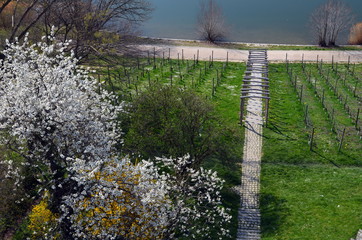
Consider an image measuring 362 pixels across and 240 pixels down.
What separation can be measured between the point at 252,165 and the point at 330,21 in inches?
1030

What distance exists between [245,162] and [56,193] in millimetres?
13237

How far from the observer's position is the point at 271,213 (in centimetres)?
2638

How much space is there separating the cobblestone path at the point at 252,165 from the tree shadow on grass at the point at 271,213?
0.30m

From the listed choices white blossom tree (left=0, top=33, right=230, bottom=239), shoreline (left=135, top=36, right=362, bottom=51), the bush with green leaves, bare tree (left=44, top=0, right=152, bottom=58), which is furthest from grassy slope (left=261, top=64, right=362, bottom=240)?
bare tree (left=44, top=0, right=152, bottom=58)

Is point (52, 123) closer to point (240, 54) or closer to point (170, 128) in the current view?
point (170, 128)

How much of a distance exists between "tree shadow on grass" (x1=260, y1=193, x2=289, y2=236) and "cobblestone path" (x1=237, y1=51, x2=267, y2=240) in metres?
0.30

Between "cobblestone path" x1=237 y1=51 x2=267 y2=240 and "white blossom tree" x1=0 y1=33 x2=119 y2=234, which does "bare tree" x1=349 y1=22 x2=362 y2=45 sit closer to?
"cobblestone path" x1=237 y1=51 x2=267 y2=240

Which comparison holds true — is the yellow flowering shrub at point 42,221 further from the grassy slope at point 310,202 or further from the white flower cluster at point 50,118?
the grassy slope at point 310,202

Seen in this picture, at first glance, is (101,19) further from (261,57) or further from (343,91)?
(343,91)

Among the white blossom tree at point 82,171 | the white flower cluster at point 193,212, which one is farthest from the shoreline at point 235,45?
the white blossom tree at point 82,171

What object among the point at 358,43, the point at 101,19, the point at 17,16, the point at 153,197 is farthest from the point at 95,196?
the point at 358,43

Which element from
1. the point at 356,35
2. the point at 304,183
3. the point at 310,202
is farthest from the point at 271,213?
the point at 356,35

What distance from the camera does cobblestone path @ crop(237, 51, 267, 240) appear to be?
1007 inches

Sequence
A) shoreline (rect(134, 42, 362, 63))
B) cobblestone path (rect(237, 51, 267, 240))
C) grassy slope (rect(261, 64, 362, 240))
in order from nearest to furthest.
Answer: grassy slope (rect(261, 64, 362, 240)), cobblestone path (rect(237, 51, 267, 240)), shoreline (rect(134, 42, 362, 63))
